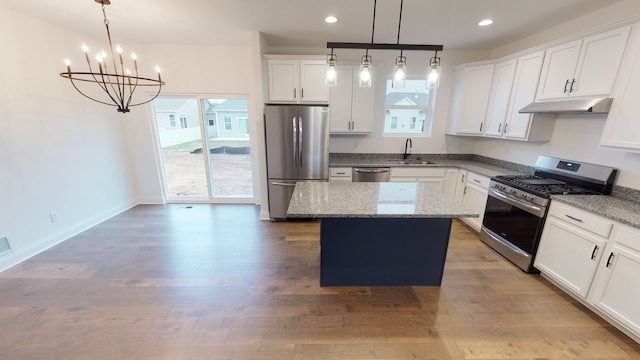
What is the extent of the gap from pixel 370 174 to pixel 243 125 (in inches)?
96.5

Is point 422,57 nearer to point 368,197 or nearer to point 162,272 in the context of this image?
point 368,197

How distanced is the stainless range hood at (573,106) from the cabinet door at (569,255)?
107cm

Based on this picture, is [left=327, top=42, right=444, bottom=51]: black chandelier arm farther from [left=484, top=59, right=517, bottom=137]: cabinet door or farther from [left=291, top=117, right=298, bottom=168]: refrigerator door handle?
[left=484, top=59, right=517, bottom=137]: cabinet door

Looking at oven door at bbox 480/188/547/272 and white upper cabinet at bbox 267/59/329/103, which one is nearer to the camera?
oven door at bbox 480/188/547/272

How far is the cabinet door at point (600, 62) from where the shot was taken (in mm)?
2111

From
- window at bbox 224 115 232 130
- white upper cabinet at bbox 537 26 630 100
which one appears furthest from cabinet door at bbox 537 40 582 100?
window at bbox 224 115 232 130

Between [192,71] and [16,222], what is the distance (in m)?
2.98

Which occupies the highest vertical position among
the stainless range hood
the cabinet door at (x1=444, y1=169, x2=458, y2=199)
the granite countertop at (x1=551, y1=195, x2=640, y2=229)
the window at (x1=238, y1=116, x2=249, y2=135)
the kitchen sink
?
the stainless range hood

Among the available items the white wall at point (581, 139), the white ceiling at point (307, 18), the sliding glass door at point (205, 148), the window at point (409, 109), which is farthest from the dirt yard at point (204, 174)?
the white wall at point (581, 139)

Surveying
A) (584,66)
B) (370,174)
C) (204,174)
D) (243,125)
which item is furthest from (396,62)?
(204,174)

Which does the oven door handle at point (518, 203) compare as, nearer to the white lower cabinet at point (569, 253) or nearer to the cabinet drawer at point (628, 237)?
the white lower cabinet at point (569, 253)

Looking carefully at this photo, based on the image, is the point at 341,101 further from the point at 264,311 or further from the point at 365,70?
the point at 264,311

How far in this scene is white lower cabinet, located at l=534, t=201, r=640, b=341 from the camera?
1812 millimetres

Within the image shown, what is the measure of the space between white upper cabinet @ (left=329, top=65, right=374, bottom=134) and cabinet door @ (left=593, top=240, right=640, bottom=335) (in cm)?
299
